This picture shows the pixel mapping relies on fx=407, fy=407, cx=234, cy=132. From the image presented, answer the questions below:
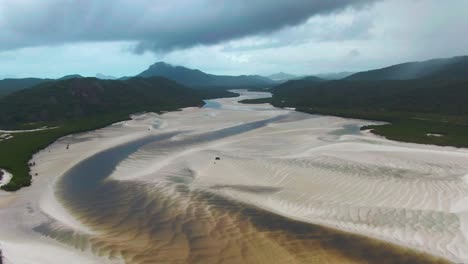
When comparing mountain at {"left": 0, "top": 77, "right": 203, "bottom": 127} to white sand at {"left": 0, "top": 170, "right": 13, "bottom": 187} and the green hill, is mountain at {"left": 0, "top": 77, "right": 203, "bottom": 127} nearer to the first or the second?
white sand at {"left": 0, "top": 170, "right": 13, "bottom": 187}

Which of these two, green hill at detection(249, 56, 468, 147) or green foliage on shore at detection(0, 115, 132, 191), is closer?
green foliage on shore at detection(0, 115, 132, 191)

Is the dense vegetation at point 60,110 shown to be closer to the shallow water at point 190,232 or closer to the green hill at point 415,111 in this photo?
the shallow water at point 190,232

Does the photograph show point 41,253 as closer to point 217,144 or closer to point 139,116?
point 217,144

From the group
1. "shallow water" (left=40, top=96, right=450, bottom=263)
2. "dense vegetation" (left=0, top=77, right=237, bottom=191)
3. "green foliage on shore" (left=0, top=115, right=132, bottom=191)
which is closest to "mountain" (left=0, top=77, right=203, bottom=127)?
"dense vegetation" (left=0, top=77, right=237, bottom=191)

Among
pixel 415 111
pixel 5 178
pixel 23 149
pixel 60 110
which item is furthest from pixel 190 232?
pixel 415 111

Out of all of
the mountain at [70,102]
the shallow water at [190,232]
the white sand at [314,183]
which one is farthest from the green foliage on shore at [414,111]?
the mountain at [70,102]

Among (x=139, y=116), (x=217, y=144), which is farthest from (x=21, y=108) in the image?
(x=217, y=144)

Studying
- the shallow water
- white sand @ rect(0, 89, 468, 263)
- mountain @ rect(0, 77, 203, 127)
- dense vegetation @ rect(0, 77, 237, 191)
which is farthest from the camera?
mountain @ rect(0, 77, 203, 127)

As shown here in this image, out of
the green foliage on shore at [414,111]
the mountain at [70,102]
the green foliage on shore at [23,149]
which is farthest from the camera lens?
the mountain at [70,102]
